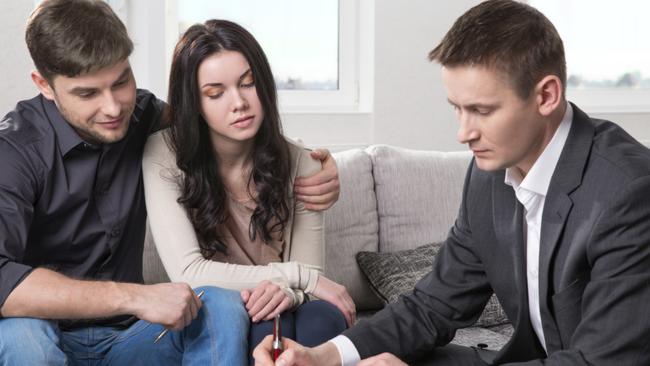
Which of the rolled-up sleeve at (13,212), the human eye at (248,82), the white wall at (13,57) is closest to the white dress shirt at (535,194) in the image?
the human eye at (248,82)

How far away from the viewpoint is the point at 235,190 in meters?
2.35

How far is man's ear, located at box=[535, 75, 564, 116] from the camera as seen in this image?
1.67 metres

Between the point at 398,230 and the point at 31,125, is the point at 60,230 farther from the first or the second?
the point at 398,230

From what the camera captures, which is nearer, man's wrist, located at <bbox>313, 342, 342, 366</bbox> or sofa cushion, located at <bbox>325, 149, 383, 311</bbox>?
man's wrist, located at <bbox>313, 342, 342, 366</bbox>

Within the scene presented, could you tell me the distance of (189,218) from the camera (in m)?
2.24

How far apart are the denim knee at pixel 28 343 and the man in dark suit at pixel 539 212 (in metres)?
0.43

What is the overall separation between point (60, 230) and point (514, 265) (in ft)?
3.37

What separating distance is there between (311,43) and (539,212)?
241 centimetres

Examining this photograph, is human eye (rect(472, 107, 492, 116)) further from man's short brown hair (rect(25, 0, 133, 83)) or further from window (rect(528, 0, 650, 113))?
window (rect(528, 0, 650, 113))

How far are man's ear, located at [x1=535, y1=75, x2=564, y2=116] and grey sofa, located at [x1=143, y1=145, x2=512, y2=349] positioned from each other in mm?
1347

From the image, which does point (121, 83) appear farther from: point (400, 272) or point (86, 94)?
point (400, 272)

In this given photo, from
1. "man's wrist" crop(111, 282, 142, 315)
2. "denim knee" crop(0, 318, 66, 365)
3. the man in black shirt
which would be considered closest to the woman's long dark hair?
the man in black shirt

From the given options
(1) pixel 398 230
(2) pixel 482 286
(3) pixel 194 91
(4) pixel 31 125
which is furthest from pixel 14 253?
(1) pixel 398 230

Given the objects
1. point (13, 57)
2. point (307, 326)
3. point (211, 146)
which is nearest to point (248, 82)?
point (211, 146)
